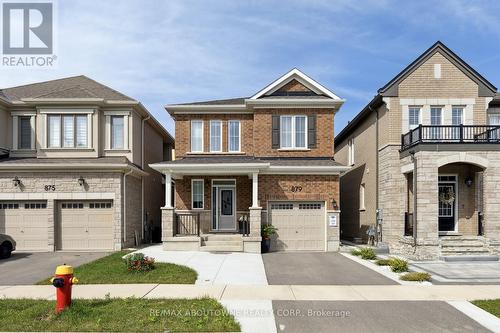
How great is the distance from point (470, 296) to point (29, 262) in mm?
14212

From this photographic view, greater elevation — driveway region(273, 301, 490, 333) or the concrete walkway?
driveway region(273, 301, 490, 333)

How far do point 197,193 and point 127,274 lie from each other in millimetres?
7534

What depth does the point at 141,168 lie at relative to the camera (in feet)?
62.9

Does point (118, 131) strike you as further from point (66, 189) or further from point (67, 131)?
point (66, 189)

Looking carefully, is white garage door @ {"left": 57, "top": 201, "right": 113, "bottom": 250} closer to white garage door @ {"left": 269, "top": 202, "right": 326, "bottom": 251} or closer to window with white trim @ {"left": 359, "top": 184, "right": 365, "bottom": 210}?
white garage door @ {"left": 269, "top": 202, "right": 326, "bottom": 251}

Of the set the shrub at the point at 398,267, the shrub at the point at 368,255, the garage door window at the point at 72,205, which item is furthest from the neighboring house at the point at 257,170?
the shrub at the point at 398,267

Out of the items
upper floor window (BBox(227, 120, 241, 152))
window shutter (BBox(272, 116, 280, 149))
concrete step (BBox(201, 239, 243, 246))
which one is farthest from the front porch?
upper floor window (BBox(227, 120, 241, 152))

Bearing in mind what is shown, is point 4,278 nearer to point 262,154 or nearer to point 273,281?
point 273,281

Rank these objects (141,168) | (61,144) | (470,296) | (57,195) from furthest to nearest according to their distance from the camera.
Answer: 1. (141,168)
2. (61,144)
3. (57,195)
4. (470,296)

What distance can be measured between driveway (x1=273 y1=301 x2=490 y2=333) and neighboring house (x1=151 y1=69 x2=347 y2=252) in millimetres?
7875

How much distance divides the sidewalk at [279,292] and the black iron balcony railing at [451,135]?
7.24 m

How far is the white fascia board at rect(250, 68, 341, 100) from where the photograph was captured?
17906mm

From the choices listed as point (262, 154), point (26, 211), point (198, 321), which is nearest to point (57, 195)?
point (26, 211)

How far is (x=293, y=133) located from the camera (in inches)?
712
